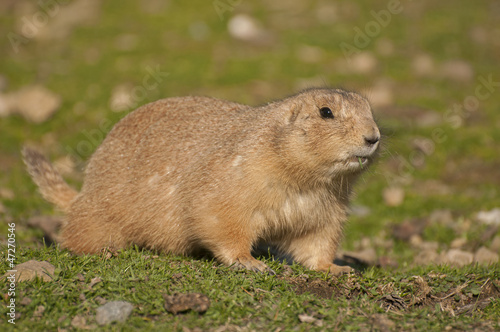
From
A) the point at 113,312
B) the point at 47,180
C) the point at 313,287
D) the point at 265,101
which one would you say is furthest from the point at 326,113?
the point at 47,180

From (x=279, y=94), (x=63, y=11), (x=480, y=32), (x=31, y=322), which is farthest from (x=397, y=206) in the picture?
(x=63, y=11)

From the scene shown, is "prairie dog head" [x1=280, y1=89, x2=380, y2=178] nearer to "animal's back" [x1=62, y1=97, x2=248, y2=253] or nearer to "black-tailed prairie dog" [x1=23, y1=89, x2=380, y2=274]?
"black-tailed prairie dog" [x1=23, y1=89, x2=380, y2=274]

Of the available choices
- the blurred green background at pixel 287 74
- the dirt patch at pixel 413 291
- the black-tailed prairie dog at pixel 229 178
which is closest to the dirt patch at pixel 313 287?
the dirt patch at pixel 413 291

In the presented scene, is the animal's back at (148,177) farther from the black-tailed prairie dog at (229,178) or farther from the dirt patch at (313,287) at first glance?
the dirt patch at (313,287)

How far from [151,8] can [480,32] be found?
9.25m

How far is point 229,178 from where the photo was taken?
5.95 metres

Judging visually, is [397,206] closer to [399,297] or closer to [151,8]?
[399,297]

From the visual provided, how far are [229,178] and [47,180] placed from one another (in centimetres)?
266

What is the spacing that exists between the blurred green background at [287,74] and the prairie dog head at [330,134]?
3347mm

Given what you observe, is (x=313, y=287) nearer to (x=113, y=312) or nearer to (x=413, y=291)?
(x=413, y=291)

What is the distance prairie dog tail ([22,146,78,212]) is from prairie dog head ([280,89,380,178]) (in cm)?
301

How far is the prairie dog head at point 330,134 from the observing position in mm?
5527

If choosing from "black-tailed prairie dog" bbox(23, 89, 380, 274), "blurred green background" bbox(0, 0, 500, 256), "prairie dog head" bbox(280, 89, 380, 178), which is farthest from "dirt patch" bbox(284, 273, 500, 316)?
"blurred green background" bbox(0, 0, 500, 256)

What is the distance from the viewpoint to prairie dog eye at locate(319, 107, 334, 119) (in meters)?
5.83
